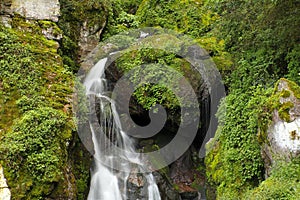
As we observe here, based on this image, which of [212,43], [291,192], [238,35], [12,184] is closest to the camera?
[291,192]

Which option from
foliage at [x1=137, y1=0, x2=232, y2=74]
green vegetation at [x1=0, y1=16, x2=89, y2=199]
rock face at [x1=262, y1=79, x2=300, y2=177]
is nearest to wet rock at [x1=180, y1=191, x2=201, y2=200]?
green vegetation at [x1=0, y1=16, x2=89, y2=199]

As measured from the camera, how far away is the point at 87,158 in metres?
9.20

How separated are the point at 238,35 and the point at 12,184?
6911 millimetres

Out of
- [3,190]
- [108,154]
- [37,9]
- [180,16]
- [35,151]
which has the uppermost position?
[180,16]

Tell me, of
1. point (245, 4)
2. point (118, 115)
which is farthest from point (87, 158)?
point (245, 4)

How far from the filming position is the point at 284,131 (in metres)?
6.72

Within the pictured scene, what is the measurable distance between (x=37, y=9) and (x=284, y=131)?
8101 mm

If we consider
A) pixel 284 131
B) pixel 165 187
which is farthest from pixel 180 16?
pixel 284 131

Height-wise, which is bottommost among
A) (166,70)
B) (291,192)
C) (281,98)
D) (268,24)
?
(291,192)

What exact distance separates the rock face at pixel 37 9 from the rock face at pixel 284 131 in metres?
7.34

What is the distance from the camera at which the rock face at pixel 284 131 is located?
259 inches

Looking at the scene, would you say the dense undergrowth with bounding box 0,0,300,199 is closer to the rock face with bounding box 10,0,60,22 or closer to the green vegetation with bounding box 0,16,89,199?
the green vegetation with bounding box 0,16,89,199

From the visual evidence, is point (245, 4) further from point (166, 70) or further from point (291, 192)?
point (291, 192)

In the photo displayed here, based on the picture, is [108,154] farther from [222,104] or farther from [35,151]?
[222,104]
